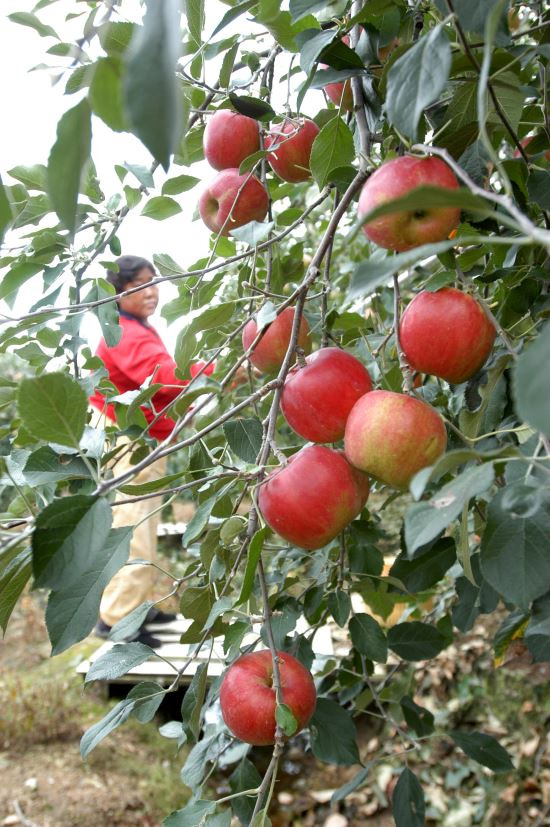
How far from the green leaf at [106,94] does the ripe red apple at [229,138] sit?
2.11ft

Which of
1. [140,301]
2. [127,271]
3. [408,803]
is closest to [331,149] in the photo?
[408,803]

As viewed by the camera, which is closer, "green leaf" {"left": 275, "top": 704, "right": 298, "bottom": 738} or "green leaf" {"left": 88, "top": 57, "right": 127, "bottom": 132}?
"green leaf" {"left": 88, "top": 57, "right": 127, "bottom": 132}

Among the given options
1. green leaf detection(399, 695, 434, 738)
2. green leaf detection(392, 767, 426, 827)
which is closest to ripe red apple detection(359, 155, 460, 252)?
green leaf detection(392, 767, 426, 827)

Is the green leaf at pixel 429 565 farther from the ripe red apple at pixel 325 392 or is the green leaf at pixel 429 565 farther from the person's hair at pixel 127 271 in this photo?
the person's hair at pixel 127 271

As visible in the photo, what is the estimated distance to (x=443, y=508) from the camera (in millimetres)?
438

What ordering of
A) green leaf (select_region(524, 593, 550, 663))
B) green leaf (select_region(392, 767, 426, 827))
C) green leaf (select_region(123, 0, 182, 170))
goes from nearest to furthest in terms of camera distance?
green leaf (select_region(123, 0, 182, 170))
green leaf (select_region(524, 593, 550, 663))
green leaf (select_region(392, 767, 426, 827))

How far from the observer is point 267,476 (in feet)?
2.35

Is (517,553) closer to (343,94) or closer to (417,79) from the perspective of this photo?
(417,79)

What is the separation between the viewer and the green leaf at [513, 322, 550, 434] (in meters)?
0.29

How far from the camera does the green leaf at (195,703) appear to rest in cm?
74

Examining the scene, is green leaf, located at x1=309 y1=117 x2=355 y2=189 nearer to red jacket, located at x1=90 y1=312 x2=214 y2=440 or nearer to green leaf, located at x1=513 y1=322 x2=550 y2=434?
green leaf, located at x1=513 y1=322 x2=550 y2=434

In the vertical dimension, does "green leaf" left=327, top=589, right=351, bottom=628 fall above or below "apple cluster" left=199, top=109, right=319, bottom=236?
below

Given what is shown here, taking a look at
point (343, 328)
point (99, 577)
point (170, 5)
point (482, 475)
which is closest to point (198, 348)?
point (343, 328)

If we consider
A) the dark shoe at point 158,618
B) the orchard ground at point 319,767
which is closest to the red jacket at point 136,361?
the orchard ground at point 319,767
